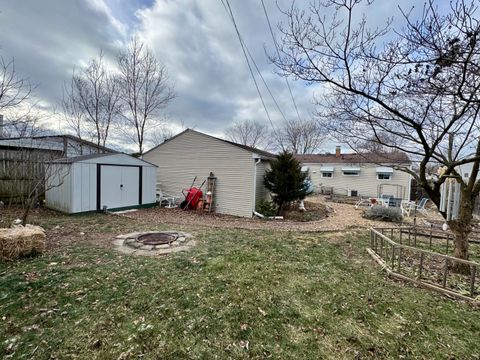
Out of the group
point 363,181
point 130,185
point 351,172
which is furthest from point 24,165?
point 363,181

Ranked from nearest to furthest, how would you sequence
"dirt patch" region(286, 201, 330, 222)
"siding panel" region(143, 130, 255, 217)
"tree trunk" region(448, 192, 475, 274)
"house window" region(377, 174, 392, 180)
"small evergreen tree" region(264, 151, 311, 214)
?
"tree trunk" region(448, 192, 475, 274) < "dirt patch" region(286, 201, 330, 222) < "small evergreen tree" region(264, 151, 311, 214) < "siding panel" region(143, 130, 255, 217) < "house window" region(377, 174, 392, 180)

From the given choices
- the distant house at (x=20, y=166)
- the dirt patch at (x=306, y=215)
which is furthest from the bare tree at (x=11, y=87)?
the dirt patch at (x=306, y=215)

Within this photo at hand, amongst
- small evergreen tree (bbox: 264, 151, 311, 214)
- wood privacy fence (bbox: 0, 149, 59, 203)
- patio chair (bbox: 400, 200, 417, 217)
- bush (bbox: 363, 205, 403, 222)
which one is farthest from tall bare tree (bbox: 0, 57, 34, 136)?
patio chair (bbox: 400, 200, 417, 217)

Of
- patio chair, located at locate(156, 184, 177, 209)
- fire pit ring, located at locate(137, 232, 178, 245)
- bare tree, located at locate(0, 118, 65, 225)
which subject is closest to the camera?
fire pit ring, located at locate(137, 232, 178, 245)

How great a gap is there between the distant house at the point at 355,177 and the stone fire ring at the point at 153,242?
13.9 meters

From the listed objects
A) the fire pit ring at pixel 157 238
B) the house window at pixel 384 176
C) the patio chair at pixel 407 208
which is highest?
the house window at pixel 384 176

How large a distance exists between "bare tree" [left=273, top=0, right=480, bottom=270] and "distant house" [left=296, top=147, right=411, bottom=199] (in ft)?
39.0

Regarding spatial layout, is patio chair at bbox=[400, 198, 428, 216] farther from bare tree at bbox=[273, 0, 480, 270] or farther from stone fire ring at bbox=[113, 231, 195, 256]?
stone fire ring at bbox=[113, 231, 195, 256]

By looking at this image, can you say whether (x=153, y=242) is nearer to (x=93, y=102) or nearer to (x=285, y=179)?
(x=285, y=179)

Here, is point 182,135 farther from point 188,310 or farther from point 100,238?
point 188,310

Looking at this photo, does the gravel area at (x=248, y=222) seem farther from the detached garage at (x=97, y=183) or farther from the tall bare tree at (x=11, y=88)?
the tall bare tree at (x=11, y=88)

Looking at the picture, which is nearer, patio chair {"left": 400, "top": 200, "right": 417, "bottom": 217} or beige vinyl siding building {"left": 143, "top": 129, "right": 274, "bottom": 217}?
beige vinyl siding building {"left": 143, "top": 129, "right": 274, "bottom": 217}

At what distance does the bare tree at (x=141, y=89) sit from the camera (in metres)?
15.1

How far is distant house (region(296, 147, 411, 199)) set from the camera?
16766 mm
